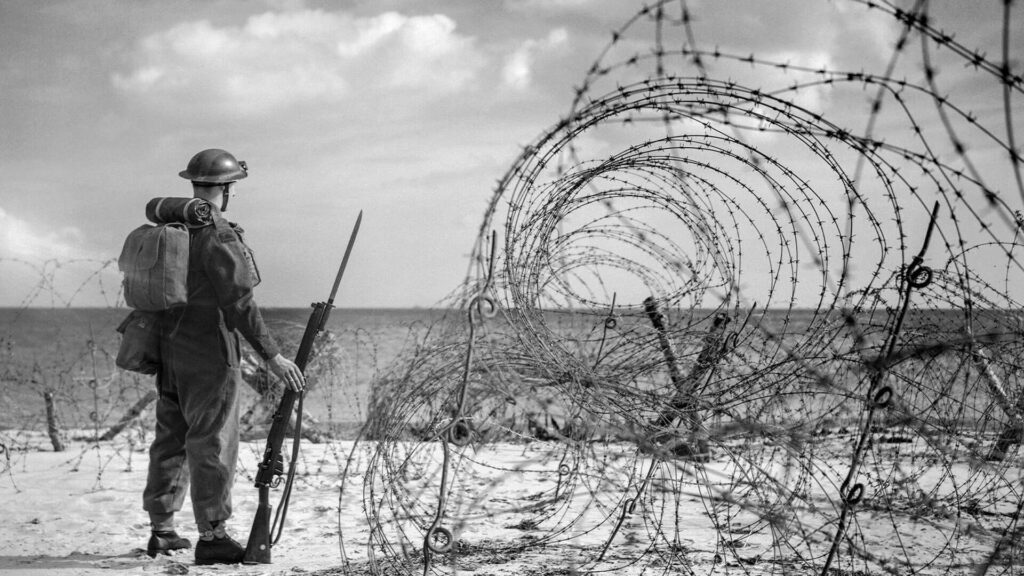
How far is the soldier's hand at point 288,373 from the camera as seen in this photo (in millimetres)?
4352

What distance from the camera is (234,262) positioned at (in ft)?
14.3

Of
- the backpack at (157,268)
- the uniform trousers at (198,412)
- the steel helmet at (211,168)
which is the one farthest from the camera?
the steel helmet at (211,168)

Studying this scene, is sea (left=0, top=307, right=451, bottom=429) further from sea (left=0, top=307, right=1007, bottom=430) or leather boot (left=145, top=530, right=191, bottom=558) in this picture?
leather boot (left=145, top=530, right=191, bottom=558)

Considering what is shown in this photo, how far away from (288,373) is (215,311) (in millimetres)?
573

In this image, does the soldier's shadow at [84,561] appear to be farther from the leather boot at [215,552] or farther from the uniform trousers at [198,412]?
the uniform trousers at [198,412]

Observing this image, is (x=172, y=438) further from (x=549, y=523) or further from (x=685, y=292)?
(x=685, y=292)

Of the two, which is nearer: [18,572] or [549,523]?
[18,572]

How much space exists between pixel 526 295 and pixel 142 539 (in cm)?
299

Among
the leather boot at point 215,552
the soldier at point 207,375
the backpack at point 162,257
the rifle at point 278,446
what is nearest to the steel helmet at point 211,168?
the soldier at point 207,375

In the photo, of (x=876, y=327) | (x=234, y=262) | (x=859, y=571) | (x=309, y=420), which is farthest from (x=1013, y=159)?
(x=309, y=420)

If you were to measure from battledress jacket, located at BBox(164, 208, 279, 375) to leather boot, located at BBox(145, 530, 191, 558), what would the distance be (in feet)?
3.18

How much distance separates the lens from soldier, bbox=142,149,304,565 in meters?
4.38

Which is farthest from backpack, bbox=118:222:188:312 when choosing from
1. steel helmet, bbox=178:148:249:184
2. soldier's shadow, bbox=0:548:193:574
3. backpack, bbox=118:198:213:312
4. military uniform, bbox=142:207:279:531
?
soldier's shadow, bbox=0:548:193:574

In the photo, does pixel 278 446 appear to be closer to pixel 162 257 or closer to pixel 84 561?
pixel 162 257
